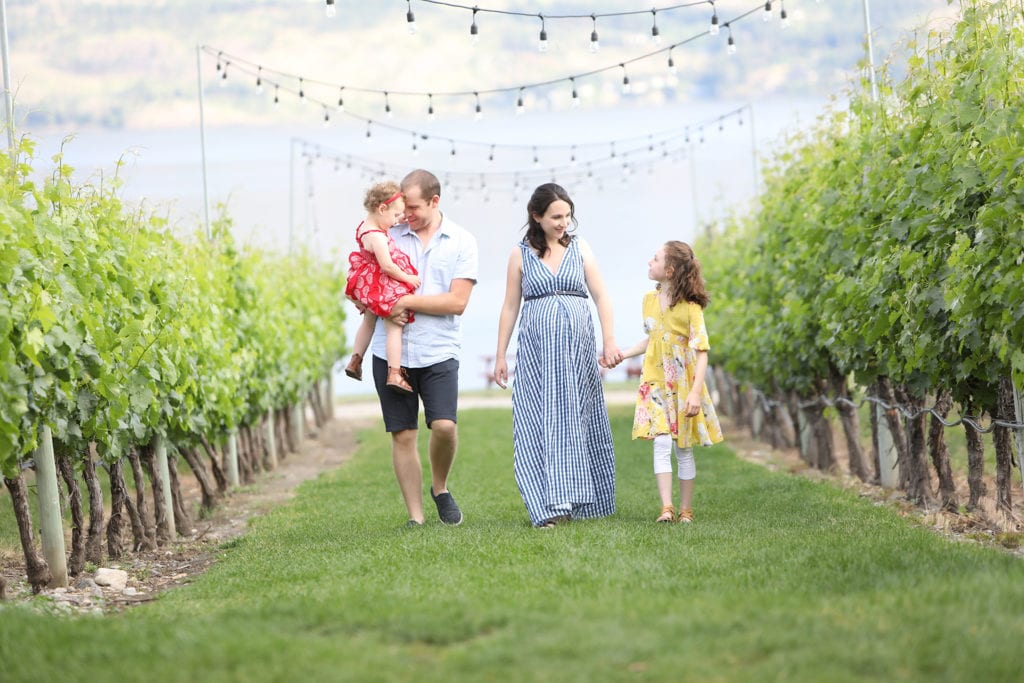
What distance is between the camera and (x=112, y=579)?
7.10 meters

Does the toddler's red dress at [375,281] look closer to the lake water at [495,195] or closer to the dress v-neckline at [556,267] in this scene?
the dress v-neckline at [556,267]

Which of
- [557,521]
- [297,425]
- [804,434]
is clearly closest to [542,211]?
[557,521]

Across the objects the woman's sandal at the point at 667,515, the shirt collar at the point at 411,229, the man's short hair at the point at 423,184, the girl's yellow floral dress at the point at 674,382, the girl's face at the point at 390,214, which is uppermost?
the man's short hair at the point at 423,184

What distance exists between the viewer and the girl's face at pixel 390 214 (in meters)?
7.35

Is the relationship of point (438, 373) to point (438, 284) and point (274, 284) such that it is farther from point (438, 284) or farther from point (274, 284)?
point (274, 284)

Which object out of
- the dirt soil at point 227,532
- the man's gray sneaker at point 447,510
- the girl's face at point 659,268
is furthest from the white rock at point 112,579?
the girl's face at point 659,268

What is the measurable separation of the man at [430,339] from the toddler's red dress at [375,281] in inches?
2.5

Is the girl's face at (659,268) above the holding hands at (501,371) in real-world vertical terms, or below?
above

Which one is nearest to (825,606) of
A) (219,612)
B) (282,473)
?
(219,612)

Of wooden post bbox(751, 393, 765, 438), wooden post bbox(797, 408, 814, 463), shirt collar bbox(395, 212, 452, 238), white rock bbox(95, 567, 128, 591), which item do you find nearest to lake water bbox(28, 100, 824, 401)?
wooden post bbox(751, 393, 765, 438)

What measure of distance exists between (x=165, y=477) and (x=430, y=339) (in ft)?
10.8

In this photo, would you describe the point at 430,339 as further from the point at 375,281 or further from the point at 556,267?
the point at 556,267

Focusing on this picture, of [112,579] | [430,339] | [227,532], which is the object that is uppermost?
[430,339]

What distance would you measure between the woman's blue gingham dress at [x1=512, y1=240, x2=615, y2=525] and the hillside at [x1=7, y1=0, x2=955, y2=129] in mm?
61481
